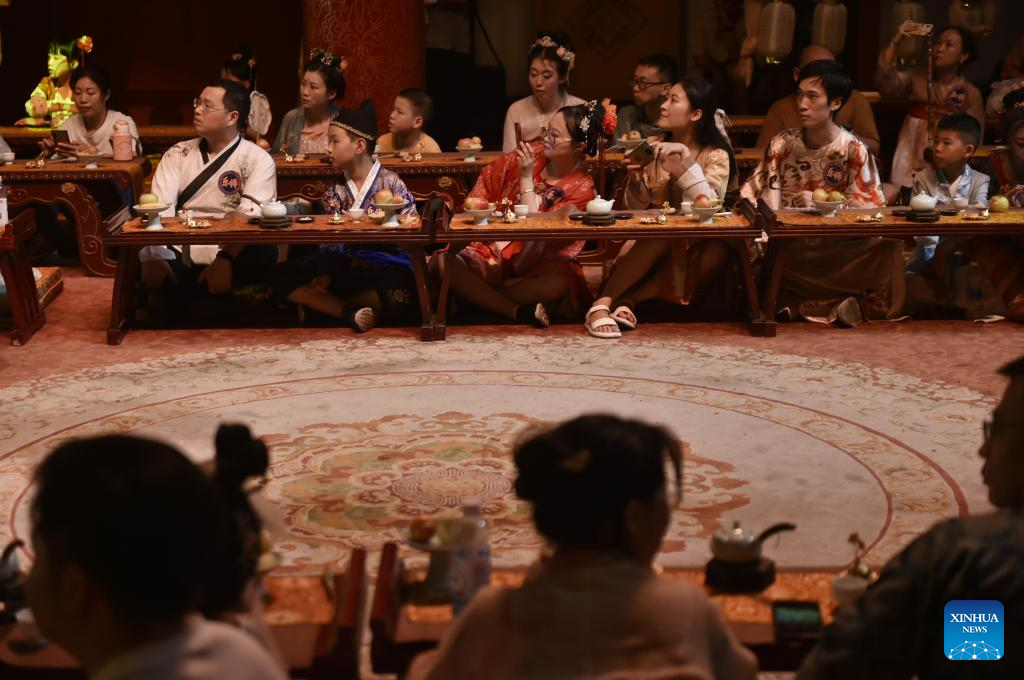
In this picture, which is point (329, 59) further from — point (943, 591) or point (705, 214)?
point (943, 591)

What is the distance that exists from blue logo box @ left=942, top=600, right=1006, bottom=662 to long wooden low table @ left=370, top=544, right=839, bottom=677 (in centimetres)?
66

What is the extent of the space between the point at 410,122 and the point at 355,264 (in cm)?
171

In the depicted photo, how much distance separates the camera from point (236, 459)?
2.77 metres

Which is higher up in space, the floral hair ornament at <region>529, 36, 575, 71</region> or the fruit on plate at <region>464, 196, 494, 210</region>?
the floral hair ornament at <region>529, 36, 575, 71</region>

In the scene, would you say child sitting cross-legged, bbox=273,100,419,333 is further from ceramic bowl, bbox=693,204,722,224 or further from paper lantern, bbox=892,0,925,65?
paper lantern, bbox=892,0,925,65

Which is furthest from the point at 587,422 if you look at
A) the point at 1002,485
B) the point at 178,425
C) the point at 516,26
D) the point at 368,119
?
the point at 516,26

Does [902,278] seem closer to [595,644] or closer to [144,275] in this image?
[144,275]

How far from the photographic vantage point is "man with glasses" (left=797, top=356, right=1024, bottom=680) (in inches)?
88.7

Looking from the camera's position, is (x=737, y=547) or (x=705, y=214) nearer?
(x=737, y=547)

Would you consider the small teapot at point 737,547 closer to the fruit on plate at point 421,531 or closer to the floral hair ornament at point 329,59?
the fruit on plate at point 421,531

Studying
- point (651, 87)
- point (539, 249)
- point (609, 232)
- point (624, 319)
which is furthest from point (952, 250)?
point (651, 87)

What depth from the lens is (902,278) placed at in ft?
24.2

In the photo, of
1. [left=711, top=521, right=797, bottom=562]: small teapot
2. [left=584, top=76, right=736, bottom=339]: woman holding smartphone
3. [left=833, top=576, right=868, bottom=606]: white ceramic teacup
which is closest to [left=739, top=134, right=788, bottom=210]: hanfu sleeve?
[left=584, top=76, right=736, bottom=339]: woman holding smartphone

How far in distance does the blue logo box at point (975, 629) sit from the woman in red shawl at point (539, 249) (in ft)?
16.6
